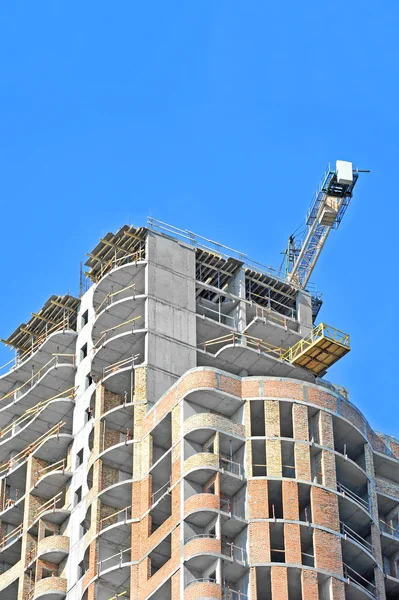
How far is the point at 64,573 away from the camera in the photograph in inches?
5054

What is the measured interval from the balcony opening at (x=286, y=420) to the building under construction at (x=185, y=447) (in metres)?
0.12

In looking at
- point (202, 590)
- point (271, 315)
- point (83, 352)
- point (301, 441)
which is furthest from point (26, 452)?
point (202, 590)

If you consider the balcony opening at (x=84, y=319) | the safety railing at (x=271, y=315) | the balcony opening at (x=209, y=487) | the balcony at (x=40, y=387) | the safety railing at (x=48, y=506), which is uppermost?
the safety railing at (x=271, y=315)

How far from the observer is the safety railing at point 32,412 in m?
139

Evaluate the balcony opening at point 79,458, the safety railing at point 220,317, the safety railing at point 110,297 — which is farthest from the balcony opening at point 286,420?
the safety railing at point 110,297

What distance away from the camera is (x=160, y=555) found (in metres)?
119

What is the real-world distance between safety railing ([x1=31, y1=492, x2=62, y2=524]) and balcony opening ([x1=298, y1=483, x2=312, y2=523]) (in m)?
20.6

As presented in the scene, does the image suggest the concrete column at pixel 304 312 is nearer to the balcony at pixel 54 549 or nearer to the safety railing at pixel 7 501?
the safety railing at pixel 7 501

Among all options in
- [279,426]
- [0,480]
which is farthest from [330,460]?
[0,480]

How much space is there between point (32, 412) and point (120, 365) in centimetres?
1296

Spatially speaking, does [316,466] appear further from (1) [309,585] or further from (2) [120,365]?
(2) [120,365]

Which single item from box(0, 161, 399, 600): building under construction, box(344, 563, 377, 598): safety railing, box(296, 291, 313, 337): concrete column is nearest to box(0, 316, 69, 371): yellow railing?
box(0, 161, 399, 600): building under construction

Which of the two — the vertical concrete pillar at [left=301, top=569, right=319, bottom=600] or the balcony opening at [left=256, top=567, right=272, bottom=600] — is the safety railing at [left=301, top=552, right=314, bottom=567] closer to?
the vertical concrete pillar at [left=301, top=569, right=319, bottom=600]

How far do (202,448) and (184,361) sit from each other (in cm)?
1219
